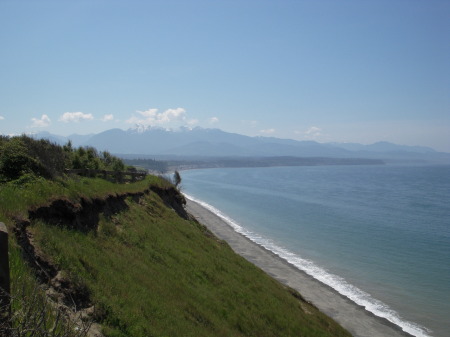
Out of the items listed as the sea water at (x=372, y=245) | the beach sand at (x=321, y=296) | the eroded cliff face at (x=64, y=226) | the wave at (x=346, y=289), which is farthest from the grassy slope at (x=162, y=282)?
Result: the sea water at (x=372, y=245)

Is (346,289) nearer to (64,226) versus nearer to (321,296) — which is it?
(321,296)

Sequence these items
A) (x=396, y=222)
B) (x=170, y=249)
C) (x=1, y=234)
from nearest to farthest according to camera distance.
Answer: (x=1, y=234)
(x=170, y=249)
(x=396, y=222)

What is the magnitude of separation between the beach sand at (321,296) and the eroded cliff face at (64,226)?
19099 millimetres

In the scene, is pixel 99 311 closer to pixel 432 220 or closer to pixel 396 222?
pixel 396 222

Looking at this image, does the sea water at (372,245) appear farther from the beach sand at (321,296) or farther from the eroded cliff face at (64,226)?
the eroded cliff face at (64,226)

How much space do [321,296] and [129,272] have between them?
2495 cm

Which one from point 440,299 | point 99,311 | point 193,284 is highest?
point 99,311

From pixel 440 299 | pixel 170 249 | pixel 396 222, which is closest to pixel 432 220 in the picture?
pixel 396 222

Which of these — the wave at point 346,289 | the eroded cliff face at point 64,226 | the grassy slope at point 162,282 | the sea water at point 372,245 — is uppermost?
the eroded cliff face at point 64,226

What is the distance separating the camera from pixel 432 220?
7156cm

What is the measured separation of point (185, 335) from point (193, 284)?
5644mm

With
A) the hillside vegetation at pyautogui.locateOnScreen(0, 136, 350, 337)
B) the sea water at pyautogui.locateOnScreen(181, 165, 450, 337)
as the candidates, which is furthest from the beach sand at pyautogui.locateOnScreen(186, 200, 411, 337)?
the hillside vegetation at pyautogui.locateOnScreen(0, 136, 350, 337)

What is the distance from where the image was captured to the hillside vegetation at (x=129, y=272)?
936 cm

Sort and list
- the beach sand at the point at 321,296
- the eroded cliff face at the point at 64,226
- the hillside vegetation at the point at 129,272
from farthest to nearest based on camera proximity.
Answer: the beach sand at the point at 321,296, the hillside vegetation at the point at 129,272, the eroded cliff face at the point at 64,226
